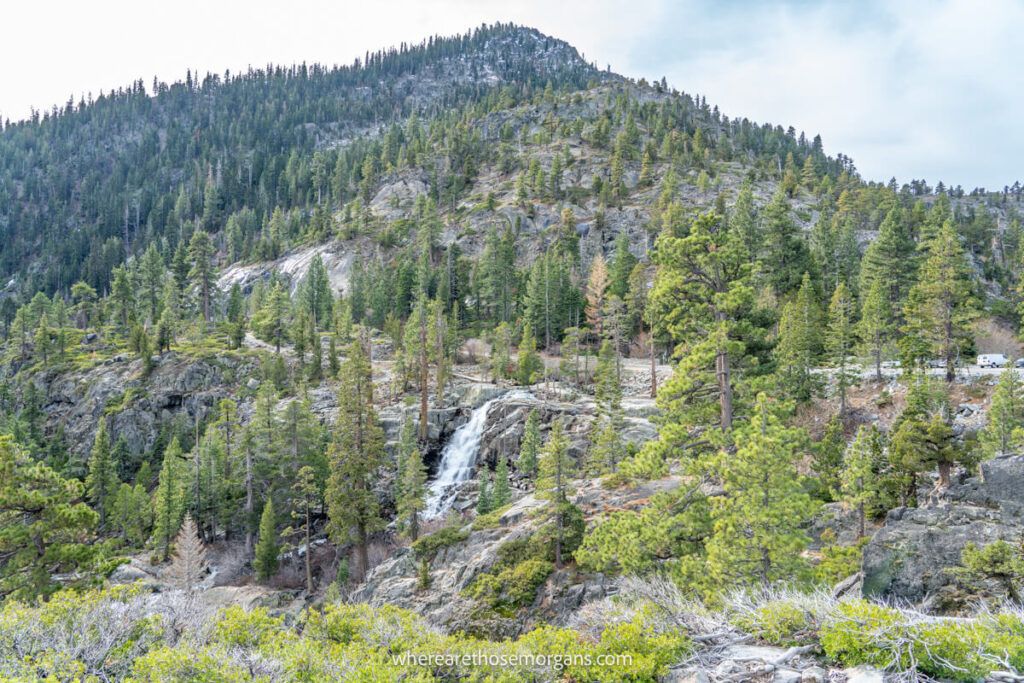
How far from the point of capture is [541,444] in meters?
45.6

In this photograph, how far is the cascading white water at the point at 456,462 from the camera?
1868 inches

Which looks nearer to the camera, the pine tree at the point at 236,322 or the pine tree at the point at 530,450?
the pine tree at the point at 530,450

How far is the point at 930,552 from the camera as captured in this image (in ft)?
49.2

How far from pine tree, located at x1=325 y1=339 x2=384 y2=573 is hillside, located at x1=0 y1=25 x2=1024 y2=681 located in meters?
0.24

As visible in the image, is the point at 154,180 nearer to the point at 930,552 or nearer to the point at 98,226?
the point at 98,226

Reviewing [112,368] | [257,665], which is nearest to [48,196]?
[112,368]

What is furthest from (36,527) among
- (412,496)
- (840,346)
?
(840,346)

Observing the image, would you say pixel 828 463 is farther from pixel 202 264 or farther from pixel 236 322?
pixel 202 264

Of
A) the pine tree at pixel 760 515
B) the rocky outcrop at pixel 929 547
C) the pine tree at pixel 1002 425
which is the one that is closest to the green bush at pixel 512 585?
the pine tree at pixel 760 515

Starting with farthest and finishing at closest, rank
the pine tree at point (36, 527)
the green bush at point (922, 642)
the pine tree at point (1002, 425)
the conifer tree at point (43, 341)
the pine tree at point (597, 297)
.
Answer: the conifer tree at point (43, 341), the pine tree at point (597, 297), the pine tree at point (1002, 425), the pine tree at point (36, 527), the green bush at point (922, 642)

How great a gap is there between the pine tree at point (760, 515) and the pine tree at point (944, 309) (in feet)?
104

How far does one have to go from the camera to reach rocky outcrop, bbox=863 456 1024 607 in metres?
14.5

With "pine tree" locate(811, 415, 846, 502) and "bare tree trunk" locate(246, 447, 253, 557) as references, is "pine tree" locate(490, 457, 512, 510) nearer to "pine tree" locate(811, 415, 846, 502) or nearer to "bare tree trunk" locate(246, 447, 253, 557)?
"pine tree" locate(811, 415, 846, 502)

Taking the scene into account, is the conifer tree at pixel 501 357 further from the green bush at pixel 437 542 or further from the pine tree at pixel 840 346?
the pine tree at pixel 840 346
